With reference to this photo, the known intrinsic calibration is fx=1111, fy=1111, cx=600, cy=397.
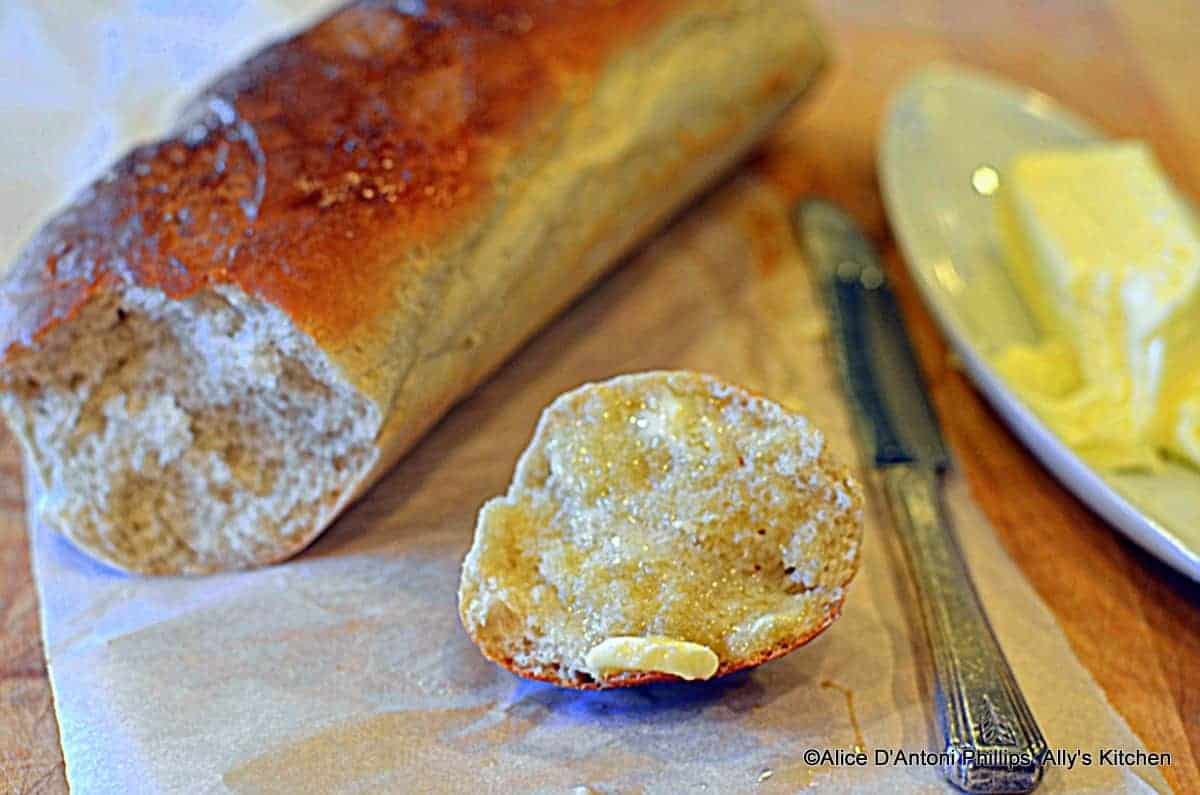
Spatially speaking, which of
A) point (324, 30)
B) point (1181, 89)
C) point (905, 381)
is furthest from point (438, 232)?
point (1181, 89)

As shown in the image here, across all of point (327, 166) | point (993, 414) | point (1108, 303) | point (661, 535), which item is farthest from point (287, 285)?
point (1108, 303)

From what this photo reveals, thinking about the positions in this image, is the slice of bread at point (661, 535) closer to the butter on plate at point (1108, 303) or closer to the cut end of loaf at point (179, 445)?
the cut end of loaf at point (179, 445)

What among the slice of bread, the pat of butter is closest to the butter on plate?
the slice of bread

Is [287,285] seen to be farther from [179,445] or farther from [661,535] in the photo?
[661,535]

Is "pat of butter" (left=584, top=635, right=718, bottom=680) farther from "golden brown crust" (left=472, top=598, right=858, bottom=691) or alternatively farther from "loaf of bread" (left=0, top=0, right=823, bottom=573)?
"loaf of bread" (left=0, top=0, right=823, bottom=573)

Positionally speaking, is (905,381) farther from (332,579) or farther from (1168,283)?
(332,579)
